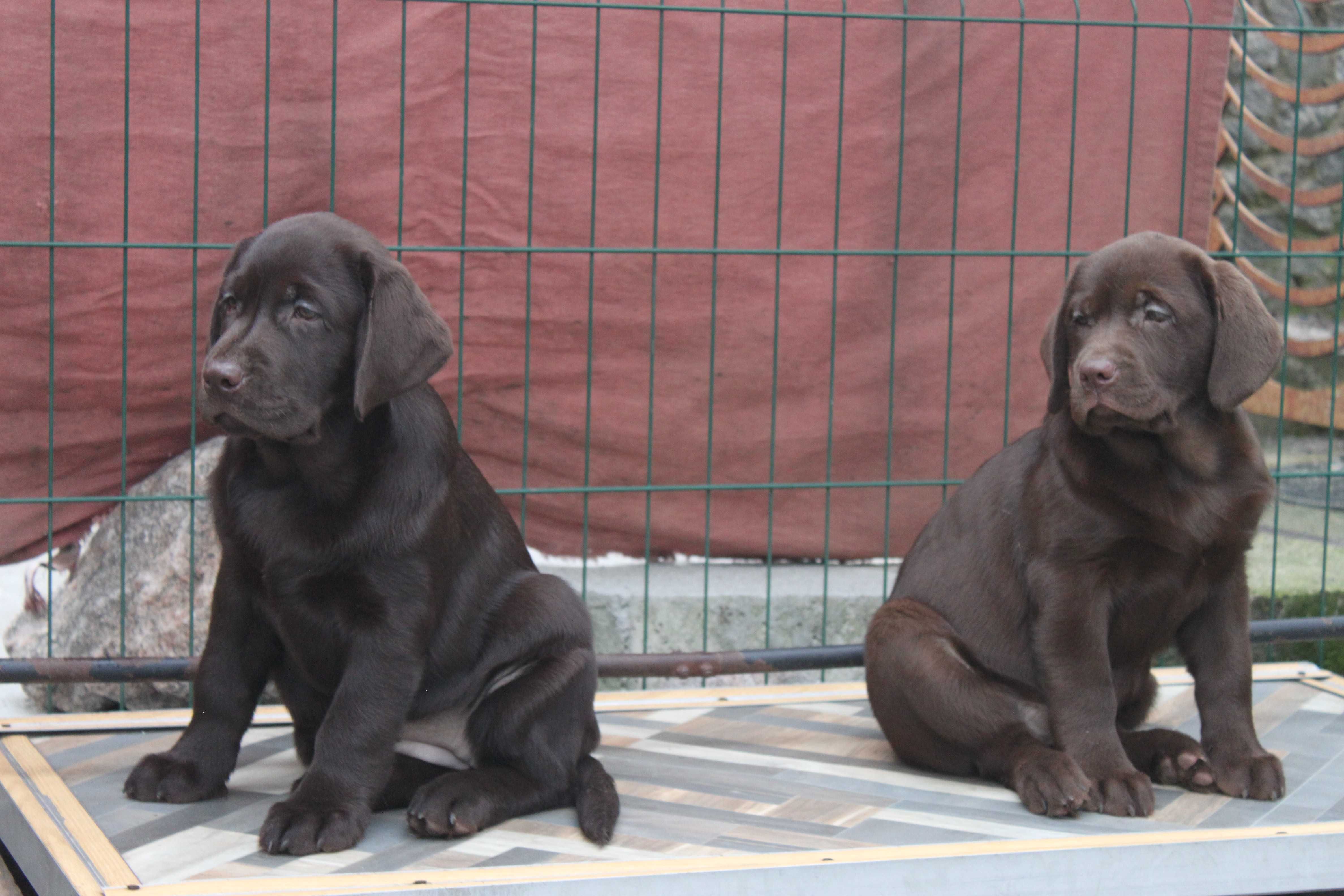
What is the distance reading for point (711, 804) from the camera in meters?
3.52

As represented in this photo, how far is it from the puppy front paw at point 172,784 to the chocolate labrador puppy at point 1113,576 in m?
1.70

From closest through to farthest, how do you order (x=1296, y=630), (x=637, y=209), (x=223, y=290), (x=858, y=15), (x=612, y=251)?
(x=223, y=290), (x=858, y=15), (x=612, y=251), (x=1296, y=630), (x=637, y=209)

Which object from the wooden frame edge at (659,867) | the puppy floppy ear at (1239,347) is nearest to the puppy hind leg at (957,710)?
the wooden frame edge at (659,867)

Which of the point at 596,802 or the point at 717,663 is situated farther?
the point at 717,663

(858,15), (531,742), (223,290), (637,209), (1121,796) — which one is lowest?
(1121,796)

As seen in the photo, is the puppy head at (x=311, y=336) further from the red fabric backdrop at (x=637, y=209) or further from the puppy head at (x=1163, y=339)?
the red fabric backdrop at (x=637, y=209)

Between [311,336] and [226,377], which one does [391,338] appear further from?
[226,377]

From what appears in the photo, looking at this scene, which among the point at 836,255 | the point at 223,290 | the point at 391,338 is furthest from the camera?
the point at 836,255

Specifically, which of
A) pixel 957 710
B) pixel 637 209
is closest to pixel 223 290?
pixel 957 710

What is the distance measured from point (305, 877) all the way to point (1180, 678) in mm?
3175

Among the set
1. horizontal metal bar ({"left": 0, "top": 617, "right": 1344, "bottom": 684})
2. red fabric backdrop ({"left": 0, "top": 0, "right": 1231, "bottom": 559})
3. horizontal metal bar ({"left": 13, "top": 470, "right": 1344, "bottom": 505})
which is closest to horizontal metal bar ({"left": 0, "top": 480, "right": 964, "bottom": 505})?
horizontal metal bar ({"left": 13, "top": 470, "right": 1344, "bottom": 505})

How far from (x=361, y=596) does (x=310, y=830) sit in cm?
52

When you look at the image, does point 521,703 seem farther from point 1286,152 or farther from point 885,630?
point 1286,152

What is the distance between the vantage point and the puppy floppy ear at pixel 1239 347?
3.35 meters
